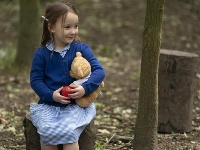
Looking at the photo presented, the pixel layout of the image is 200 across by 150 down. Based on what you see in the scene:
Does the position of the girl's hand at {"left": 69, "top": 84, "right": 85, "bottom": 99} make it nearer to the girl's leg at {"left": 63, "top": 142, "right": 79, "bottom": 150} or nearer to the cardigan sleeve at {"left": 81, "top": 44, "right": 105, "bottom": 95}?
the cardigan sleeve at {"left": 81, "top": 44, "right": 105, "bottom": 95}

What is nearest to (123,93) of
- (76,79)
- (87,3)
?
(76,79)

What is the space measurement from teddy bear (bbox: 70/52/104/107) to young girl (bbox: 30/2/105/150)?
0.04 metres

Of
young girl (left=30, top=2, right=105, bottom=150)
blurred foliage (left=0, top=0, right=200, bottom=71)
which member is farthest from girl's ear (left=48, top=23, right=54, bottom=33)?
blurred foliage (left=0, top=0, right=200, bottom=71)

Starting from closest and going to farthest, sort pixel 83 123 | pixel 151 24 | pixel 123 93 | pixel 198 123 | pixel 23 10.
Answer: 1. pixel 83 123
2. pixel 151 24
3. pixel 198 123
4. pixel 123 93
5. pixel 23 10

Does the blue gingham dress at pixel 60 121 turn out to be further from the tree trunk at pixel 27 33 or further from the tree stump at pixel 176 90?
the tree trunk at pixel 27 33

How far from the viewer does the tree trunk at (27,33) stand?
8.54 metres

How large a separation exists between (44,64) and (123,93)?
372 centimetres

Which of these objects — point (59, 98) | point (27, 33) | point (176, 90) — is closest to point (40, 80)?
point (59, 98)

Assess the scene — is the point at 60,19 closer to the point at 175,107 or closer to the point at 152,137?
the point at 152,137

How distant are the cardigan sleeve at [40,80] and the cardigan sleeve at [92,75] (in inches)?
11.5

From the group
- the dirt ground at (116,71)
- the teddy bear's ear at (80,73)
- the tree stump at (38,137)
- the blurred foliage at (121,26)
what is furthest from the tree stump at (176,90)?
Answer: the blurred foliage at (121,26)

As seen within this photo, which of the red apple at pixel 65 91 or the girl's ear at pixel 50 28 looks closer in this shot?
the red apple at pixel 65 91

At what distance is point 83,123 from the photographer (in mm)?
3816

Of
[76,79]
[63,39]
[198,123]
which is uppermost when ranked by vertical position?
[63,39]
